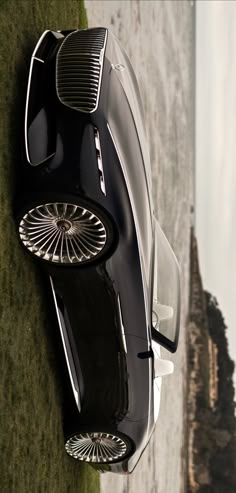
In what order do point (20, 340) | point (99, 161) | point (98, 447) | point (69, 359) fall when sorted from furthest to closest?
point (98, 447) → point (69, 359) → point (20, 340) → point (99, 161)

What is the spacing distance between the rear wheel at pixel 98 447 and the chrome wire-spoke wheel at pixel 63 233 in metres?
0.87

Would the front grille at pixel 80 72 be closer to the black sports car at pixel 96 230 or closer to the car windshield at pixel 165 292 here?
the black sports car at pixel 96 230

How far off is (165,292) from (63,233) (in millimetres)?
822

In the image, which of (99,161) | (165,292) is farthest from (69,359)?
(99,161)

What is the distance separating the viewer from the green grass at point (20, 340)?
2.37 metres

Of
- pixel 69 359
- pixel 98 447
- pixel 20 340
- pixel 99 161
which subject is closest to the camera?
pixel 99 161

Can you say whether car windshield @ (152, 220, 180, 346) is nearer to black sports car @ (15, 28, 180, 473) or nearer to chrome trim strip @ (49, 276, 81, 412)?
black sports car @ (15, 28, 180, 473)

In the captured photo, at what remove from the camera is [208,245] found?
5875 millimetres

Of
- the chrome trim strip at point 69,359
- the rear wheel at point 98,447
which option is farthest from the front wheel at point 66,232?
the rear wheel at point 98,447

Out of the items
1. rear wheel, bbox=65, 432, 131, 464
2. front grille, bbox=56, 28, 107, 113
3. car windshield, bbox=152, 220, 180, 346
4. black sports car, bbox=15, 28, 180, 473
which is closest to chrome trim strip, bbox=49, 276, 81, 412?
black sports car, bbox=15, 28, 180, 473

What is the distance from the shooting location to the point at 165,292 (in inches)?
122

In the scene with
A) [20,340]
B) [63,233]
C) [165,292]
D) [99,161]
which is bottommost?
[20,340]

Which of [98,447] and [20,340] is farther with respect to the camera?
[98,447]

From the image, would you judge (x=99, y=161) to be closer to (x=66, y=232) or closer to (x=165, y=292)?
(x=66, y=232)
